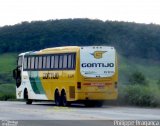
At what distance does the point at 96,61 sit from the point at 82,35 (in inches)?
2764

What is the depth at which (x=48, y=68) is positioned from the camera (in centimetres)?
4134

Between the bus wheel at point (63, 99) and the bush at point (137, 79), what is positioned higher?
the bush at point (137, 79)

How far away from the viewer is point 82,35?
108m

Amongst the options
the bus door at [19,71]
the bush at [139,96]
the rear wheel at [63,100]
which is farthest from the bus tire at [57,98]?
the bus door at [19,71]

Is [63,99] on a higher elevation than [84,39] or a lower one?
lower

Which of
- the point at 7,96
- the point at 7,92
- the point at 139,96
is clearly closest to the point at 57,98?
the point at 139,96

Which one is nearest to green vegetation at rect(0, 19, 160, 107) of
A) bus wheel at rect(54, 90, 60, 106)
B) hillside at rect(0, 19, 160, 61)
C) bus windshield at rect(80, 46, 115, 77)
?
hillside at rect(0, 19, 160, 61)

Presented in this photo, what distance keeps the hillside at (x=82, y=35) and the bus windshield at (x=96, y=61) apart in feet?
155

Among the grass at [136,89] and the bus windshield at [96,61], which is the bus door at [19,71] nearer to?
the grass at [136,89]

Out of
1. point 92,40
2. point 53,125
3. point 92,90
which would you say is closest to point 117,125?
point 53,125

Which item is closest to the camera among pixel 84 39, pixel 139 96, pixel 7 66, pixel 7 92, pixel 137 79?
pixel 139 96

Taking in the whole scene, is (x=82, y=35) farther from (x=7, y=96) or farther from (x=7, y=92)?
(x=7, y=96)

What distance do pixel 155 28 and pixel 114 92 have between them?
2259 inches

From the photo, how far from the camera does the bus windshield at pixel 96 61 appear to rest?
38.2 m
